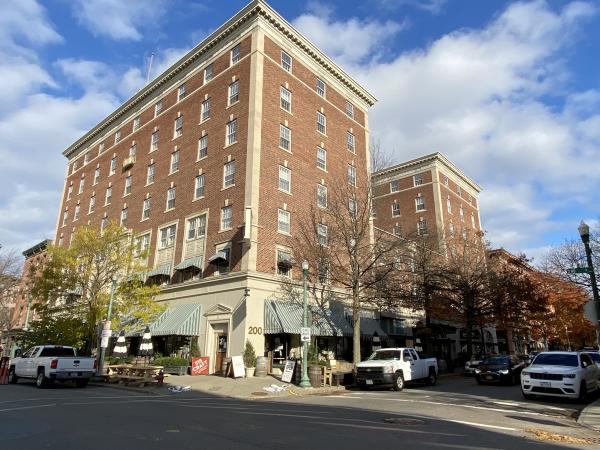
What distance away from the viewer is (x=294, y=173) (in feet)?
101

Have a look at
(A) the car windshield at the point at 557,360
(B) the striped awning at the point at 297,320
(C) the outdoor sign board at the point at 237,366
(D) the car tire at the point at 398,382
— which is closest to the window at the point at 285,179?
(B) the striped awning at the point at 297,320

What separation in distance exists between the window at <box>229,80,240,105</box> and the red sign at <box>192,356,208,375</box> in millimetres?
17235

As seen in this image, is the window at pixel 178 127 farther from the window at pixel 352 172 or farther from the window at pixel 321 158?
the window at pixel 352 172

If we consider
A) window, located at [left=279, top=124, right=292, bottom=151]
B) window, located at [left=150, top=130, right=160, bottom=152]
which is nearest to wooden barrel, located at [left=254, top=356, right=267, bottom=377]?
window, located at [left=279, top=124, right=292, bottom=151]

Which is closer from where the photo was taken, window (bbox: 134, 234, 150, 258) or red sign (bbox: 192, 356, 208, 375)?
red sign (bbox: 192, 356, 208, 375)

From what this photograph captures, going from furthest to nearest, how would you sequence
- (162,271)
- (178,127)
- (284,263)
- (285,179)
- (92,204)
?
1. (92,204)
2. (178,127)
3. (162,271)
4. (285,179)
5. (284,263)

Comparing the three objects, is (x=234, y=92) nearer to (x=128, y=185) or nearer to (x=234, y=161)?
(x=234, y=161)

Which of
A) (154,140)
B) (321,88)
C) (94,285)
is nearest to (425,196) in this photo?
(321,88)

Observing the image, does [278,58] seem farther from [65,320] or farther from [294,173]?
[65,320]

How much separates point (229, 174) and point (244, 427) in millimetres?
22041

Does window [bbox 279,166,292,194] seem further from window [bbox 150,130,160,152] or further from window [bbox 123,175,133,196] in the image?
window [bbox 123,175,133,196]

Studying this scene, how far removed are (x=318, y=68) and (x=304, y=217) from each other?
44.5 ft

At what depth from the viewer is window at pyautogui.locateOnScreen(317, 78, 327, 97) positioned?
36250 millimetres

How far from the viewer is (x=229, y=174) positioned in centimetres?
2967
